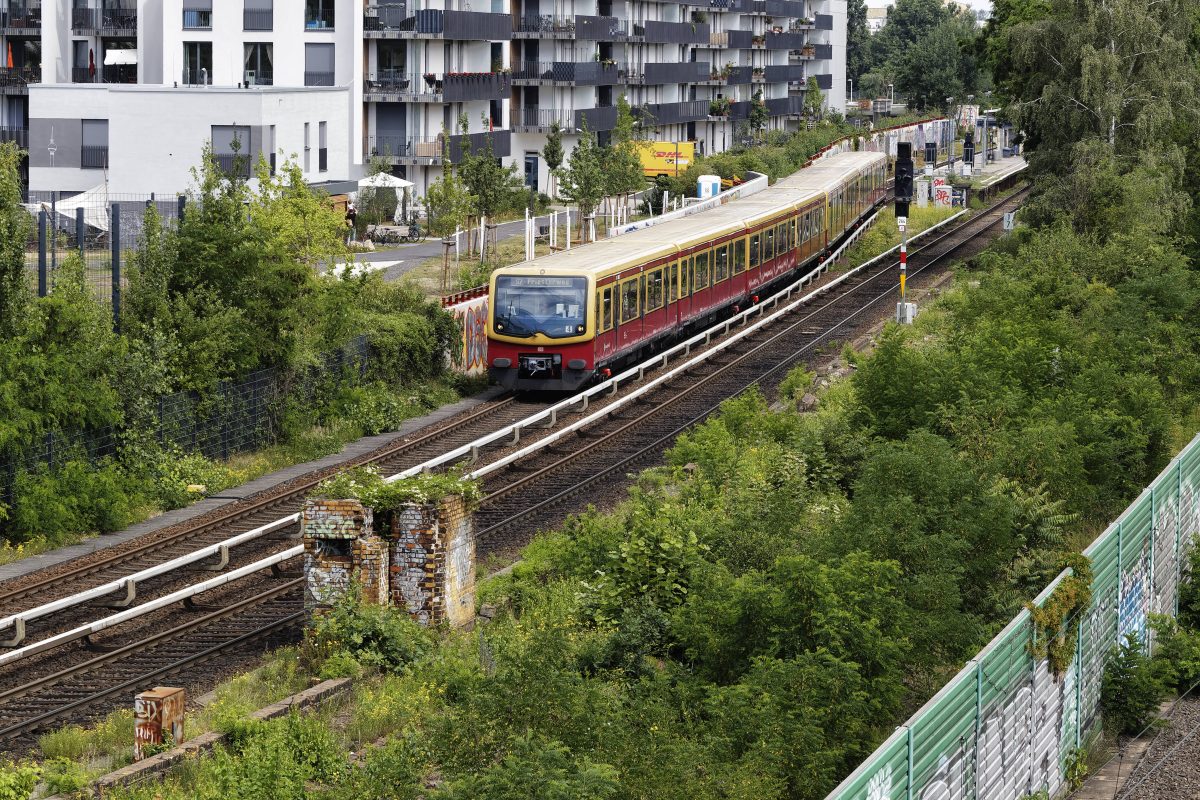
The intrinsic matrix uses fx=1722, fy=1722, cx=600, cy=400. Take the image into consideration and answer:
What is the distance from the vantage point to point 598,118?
265 ft

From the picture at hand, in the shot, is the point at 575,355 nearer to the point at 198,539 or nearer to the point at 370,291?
the point at 370,291

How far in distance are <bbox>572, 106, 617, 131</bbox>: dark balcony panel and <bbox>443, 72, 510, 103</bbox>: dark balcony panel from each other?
23.7 ft

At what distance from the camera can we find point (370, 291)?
112ft

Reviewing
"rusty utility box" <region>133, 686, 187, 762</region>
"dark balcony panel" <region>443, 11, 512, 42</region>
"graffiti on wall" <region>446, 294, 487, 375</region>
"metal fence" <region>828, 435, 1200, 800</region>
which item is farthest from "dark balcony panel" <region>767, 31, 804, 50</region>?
"rusty utility box" <region>133, 686, 187, 762</region>

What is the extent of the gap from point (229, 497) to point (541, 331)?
7.88 m

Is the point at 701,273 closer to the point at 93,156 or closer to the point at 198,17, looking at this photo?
the point at 93,156

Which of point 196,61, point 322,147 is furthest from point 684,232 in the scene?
point 196,61

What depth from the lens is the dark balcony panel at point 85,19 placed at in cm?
6278

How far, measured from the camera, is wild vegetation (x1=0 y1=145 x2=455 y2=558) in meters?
22.9

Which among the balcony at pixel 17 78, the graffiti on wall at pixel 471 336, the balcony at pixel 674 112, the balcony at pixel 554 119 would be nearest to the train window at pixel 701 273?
the graffiti on wall at pixel 471 336

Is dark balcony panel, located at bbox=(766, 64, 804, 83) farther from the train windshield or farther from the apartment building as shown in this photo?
the train windshield

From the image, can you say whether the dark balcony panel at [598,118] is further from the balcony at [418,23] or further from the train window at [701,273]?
the train window at [701,273]

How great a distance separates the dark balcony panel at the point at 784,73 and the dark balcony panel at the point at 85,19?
185 ft

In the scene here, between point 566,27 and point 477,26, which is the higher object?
point 566,27
